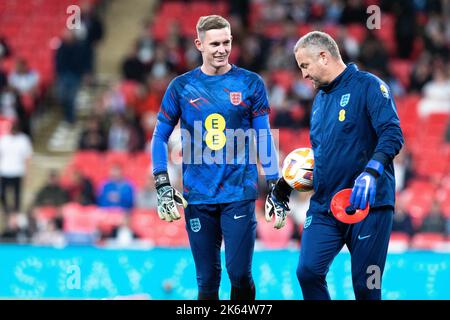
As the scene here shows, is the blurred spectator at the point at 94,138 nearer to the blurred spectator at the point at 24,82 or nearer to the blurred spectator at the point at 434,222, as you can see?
the blurred spectator at the point at 24,82

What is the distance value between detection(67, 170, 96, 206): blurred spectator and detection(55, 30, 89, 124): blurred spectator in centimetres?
291

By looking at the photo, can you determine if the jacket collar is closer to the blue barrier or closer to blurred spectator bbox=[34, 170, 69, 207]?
the blue barrier

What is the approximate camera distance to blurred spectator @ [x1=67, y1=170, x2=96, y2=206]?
14891 millimetres

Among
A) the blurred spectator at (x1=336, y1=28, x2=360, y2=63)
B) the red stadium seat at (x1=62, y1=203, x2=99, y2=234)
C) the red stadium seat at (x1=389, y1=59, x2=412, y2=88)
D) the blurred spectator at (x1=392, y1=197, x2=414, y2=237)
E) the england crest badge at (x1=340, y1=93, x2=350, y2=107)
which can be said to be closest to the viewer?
the england crest badge at (x1=340, y1=93, x2=350, y2=107)

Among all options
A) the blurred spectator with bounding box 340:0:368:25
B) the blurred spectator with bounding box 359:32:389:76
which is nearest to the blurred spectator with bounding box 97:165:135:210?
the blurred spectator with bounding box 359:32:389:76

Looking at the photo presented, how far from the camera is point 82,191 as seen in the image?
1498cm

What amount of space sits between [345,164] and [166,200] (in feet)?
4.39

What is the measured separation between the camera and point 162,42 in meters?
18.4

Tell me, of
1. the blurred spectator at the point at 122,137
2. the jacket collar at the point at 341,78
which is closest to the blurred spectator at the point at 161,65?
the blurred spectator at the point at 122,137

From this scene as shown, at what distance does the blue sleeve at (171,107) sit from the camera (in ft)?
24.5

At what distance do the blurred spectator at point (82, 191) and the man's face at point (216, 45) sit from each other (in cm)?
781

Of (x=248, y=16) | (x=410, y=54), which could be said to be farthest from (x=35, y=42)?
(x=410, y=54)

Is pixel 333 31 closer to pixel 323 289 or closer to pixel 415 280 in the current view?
pixel 415 280

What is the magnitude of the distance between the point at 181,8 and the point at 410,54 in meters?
4.81
